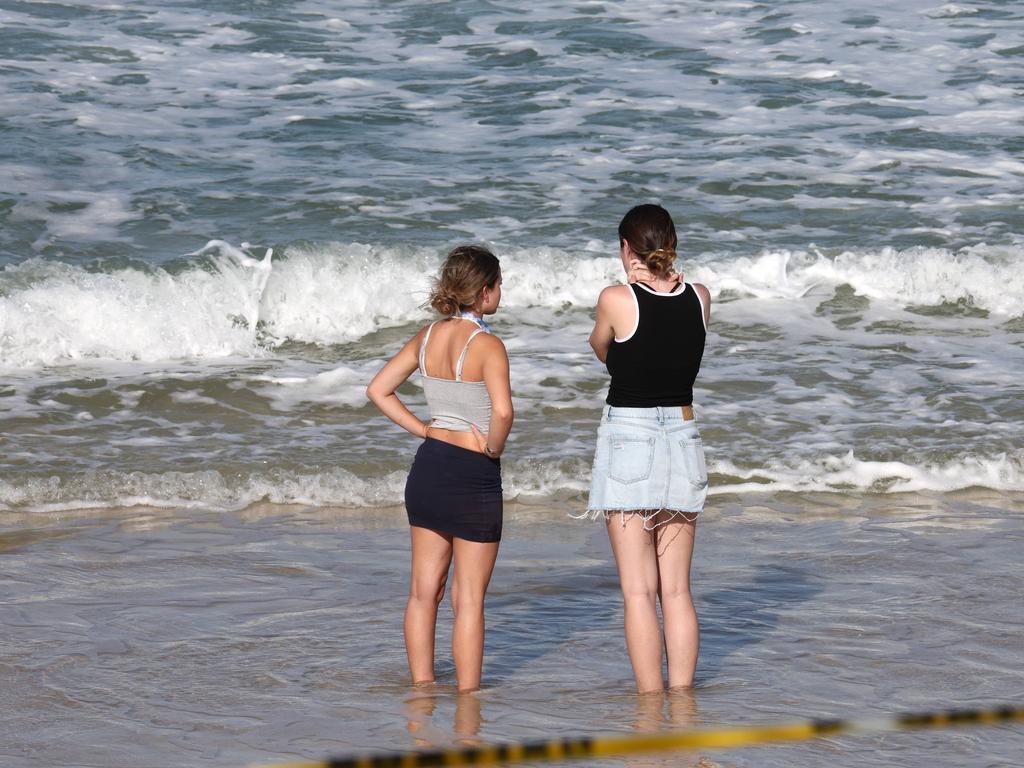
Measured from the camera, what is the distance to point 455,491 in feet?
14.7

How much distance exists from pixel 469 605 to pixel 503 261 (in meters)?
8.56

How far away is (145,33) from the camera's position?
18422 millimetres

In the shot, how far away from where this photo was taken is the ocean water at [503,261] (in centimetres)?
720

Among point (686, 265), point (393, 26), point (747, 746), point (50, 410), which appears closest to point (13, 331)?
point (50, 410)

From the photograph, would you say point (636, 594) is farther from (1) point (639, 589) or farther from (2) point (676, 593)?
(2) point (676, 593)

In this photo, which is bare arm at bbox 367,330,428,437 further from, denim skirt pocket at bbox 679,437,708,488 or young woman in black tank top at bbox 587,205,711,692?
denim skirt pocket at bbox 679,437,708,488

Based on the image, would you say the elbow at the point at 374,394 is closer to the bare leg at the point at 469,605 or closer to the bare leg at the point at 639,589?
the bare leg at the point at 469,605

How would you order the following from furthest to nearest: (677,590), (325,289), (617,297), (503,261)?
(503,261)
(325,289)
(677,590)
(617,297)

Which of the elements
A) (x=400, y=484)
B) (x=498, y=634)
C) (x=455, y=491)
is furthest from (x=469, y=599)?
(x=400, y=484)

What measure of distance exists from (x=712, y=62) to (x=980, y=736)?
50.5 ft

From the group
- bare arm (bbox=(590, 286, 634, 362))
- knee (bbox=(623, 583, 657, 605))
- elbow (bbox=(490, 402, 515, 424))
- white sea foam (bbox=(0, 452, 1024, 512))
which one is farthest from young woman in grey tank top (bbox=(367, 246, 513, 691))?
white sea foam (bbox=(0, 452, 1024, 512))

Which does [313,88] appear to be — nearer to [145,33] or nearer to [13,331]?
[145,33]

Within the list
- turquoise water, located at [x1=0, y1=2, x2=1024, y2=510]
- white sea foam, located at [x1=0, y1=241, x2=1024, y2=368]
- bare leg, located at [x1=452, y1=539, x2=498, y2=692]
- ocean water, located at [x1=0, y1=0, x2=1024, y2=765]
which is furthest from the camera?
white sea foam, located at [x1=0, y1=241, x2=1024, y2=368]

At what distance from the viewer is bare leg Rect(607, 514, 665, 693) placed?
4500mm
